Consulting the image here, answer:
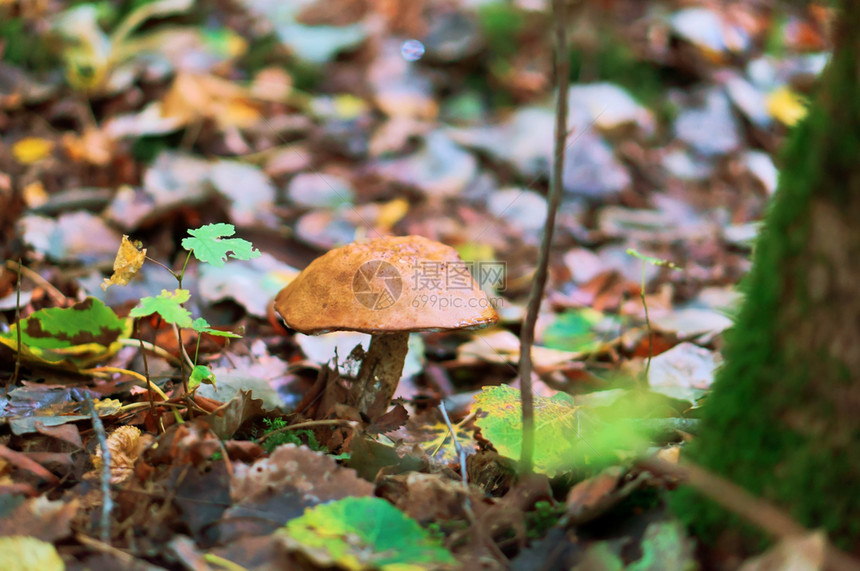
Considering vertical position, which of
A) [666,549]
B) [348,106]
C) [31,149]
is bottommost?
[666,549]

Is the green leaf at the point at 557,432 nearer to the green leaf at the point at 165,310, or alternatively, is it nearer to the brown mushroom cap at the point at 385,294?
the brown mushroom cap at the point at 385,294

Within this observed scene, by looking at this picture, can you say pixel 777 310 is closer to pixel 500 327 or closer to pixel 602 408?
pixel 602 408

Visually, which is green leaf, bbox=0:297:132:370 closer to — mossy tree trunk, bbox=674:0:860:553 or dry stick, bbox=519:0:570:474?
dry stick, bbox=519:0:570:474

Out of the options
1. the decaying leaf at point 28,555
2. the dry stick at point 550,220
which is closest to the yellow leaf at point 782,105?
the dry stick at point 550,220

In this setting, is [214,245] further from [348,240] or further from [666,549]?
[348,240]

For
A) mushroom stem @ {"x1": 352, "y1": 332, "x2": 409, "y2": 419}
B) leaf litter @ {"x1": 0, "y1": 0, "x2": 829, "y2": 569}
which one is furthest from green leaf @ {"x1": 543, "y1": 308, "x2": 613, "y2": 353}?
mushroom stem @ {"x1": 352, "y1": 332, "x2": 409, "y2": 419}

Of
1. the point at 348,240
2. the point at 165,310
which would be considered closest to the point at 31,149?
the point at 348,240

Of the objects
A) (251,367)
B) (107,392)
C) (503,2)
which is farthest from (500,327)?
(503,2)
